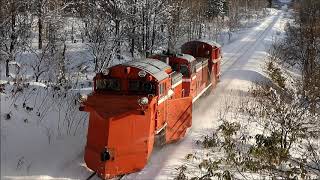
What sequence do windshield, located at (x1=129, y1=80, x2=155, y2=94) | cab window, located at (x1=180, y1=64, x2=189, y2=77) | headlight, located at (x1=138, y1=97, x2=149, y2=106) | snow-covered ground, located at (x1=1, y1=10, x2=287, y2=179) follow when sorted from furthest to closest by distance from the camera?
cab window, located at (x1=180, y1=64, x2=189, y2=77) < windshield, located at (x1=129, y1=80, x2=155, y2=94) < headlight, located at (x1=138, y1=97, x2=149, y2=106) < snow-covered ground, located at (x1=1, y1=10, x2=287, y2=179)

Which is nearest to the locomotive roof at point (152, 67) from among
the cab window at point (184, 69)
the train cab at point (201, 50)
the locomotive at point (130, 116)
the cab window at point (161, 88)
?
the locomotive at point (130, 116)

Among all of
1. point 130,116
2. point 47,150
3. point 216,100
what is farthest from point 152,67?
point 216,100

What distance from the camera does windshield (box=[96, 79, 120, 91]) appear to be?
11547 mm

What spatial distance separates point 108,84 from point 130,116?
5.33 feet

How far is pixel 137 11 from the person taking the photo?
36.1 metres

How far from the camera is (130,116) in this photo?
10352 millimetres

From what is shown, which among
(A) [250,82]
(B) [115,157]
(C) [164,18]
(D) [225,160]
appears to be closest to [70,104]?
(B) [115,157]

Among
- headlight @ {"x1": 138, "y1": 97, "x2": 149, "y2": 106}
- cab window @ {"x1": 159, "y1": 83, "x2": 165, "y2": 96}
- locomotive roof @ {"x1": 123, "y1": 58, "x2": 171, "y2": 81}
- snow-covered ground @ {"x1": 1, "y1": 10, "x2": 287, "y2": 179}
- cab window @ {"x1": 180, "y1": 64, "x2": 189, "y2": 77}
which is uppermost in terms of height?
locomotive roof @ {"x1": 123, "y1": 58, "x2": 171, "y2": 81}

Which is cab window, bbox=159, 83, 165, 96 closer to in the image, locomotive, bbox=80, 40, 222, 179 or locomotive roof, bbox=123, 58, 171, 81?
locomotive, bbox=80, 40, 222, 179

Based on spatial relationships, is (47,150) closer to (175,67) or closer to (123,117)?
(123,117)

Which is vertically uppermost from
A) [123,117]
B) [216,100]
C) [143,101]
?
[143,101]

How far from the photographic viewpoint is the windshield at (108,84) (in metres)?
11.5

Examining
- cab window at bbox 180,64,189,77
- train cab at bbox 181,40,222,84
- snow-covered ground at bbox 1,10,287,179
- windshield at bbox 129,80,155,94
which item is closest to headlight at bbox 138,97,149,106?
windshield at bbox 129,80,155,94

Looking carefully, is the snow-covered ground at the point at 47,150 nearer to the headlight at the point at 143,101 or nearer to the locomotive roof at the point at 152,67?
the headlight at the point at 143,101
